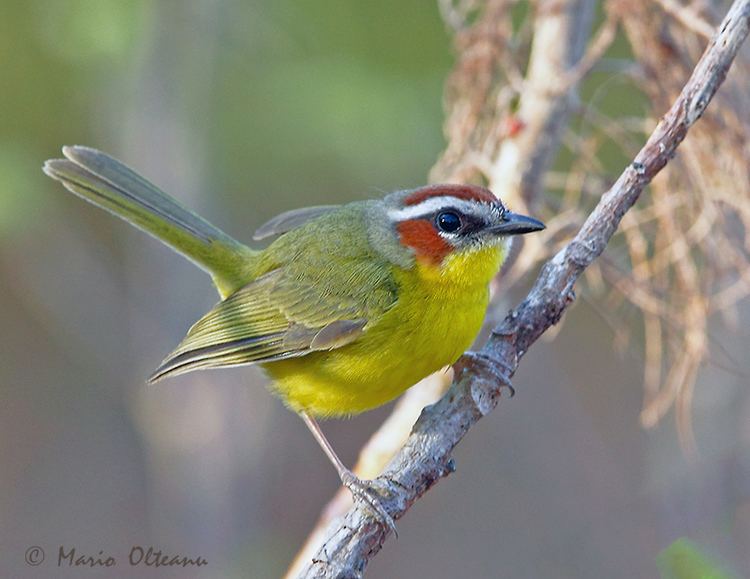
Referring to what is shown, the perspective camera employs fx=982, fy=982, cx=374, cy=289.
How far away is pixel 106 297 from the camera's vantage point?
6.25 meters

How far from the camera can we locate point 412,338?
3.40 meters

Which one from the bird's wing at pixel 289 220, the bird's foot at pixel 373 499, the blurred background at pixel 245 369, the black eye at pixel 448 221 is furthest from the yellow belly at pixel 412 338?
the bird's wing at pixel 289 220

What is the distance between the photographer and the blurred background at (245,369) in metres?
4.64

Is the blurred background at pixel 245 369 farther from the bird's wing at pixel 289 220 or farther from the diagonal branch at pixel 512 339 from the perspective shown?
the diagonal branch at pixel 512 339

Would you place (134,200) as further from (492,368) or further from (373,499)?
(373,499)

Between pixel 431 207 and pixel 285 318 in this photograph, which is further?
pixel 285 318

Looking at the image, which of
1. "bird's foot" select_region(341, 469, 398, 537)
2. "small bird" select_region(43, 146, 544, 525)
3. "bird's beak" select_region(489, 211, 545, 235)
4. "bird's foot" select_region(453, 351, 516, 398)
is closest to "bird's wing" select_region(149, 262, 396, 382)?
"small bird" select_region(43, 146, 544, 525)

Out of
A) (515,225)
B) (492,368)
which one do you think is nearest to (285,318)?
(515,225)

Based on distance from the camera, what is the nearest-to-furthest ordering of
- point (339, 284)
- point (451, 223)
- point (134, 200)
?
point (451, 223)
point (339, 284)
point (134, 200)

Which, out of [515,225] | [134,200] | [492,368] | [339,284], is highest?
[134,200]

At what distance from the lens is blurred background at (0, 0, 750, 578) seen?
15.2ft

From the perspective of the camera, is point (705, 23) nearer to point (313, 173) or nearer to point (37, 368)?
point (313, 173)

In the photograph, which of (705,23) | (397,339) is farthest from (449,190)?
(705,23)

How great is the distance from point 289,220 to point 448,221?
105 centimetres
